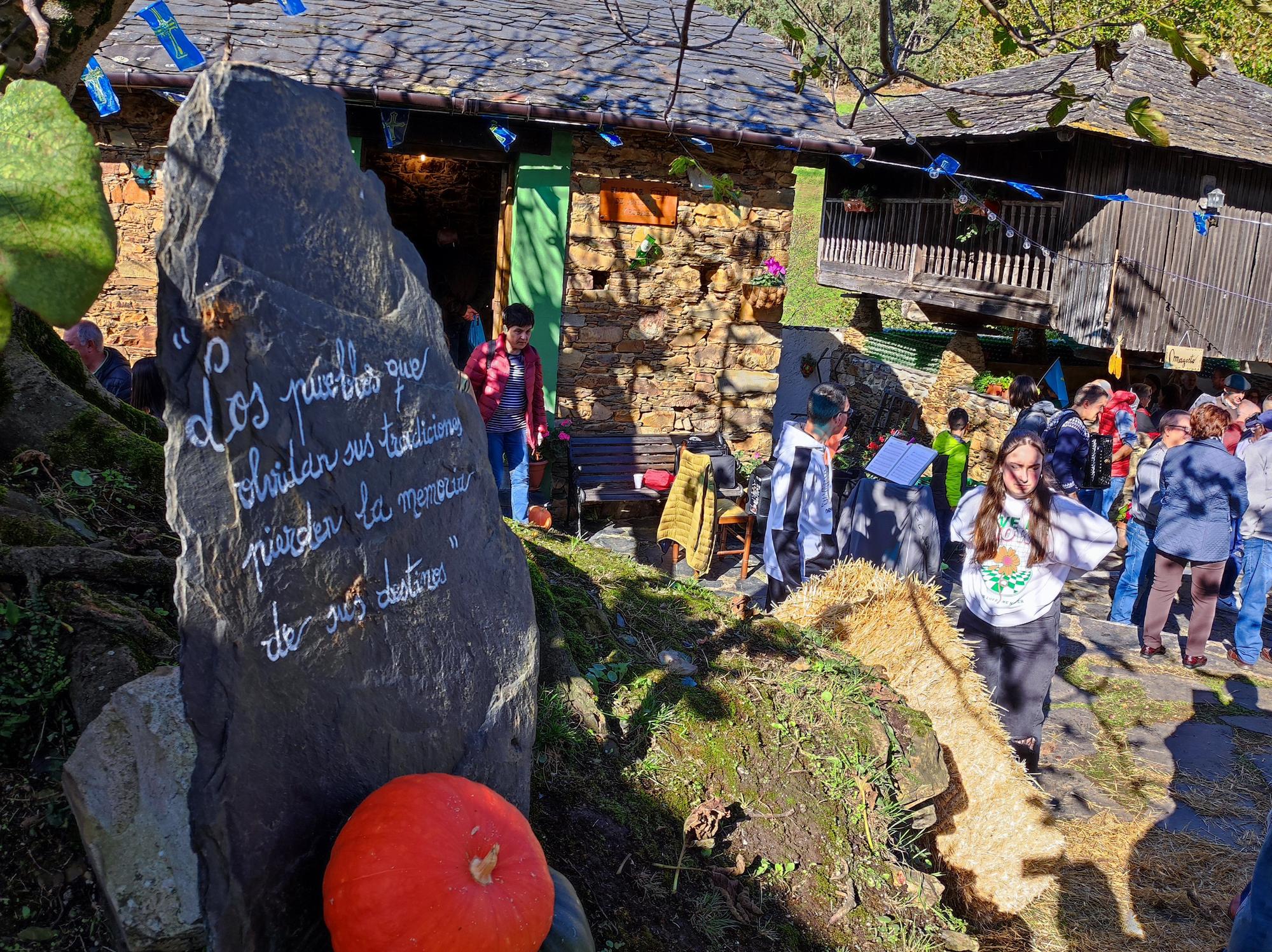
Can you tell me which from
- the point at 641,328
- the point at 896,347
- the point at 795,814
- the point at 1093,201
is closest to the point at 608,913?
the point at 795,814

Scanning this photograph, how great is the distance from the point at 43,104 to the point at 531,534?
12.4 ft

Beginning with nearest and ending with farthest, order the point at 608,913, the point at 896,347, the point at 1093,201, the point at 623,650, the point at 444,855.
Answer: the point at 444,855, the point at 608,913, the point at 623,650, the point at 1093,201, the point at 896,347

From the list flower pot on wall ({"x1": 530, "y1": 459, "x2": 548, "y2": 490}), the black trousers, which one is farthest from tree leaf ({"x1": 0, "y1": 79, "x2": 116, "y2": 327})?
flower pot on wall ({"x1": 530, "y1": 459, "x2": 548, "y2": 490})

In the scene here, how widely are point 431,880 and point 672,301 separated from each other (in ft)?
24.8

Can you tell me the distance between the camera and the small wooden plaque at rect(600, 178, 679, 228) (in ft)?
28.3

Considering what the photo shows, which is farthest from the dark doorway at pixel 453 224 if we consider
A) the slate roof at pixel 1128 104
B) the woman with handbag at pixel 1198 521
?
the woman with handbag at pixel 1198 521

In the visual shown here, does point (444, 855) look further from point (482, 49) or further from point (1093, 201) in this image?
point (1093, 201)

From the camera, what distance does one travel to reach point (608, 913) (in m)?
2.70

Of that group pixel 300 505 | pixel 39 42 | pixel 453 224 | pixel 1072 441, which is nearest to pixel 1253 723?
pixel 1072 441

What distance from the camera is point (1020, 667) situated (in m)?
4.60

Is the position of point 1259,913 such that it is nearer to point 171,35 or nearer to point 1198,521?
point 1198,521

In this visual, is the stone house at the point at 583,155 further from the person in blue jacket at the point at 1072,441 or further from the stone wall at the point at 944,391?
the stone wall at the point at 944,391

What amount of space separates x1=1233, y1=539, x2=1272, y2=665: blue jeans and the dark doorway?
→ 329 inches

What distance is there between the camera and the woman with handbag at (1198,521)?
671 centimetres
